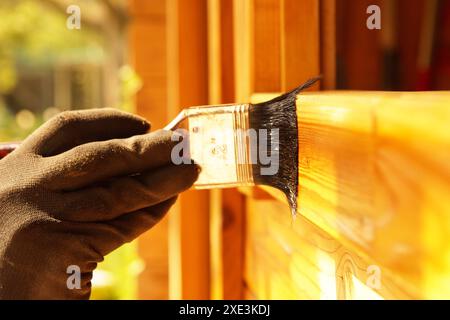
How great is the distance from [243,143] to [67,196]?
0.26 metres

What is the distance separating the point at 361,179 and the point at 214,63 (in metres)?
0.96

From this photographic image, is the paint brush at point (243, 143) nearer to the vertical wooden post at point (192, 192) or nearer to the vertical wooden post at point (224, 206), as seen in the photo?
the vertical wooden post at point (224, 206)

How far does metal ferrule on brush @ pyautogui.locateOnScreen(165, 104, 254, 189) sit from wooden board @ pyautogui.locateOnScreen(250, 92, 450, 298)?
0.16 meters

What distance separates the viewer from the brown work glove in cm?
82

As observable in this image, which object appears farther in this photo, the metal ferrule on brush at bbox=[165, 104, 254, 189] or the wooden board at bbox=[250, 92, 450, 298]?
the metal ferrule on brush at bbox=[165, 104, 254, 189]

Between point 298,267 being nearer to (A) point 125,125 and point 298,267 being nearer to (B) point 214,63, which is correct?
(A) point 125,125

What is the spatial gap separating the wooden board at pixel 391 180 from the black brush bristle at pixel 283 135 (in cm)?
9

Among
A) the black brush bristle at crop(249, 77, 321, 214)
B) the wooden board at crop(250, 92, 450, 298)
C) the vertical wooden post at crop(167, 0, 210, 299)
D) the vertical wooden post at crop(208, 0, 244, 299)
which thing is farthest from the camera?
the vertical wooden post at crop(167, 0, 210, 299)

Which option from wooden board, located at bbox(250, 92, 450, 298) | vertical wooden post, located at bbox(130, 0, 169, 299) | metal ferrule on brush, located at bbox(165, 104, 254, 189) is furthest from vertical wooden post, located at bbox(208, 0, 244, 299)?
vertical wooden post, located at bbox(130, 0, 169, 299)

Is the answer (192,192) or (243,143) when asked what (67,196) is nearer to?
(243,143)

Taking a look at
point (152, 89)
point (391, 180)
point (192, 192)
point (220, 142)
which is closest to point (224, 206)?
point (192, 192)

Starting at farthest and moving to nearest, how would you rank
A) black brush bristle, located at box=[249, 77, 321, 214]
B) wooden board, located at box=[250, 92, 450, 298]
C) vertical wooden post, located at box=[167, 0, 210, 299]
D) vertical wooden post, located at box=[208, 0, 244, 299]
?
vertical wooden post, located at box=[167, 0, 210, 299], vertical wooden post, located at box=[208, 0, 244, 299], black brush bristle, located at box=[249, 77, 321, 214], wooden board, located at box=[250, 92, 450, 298]

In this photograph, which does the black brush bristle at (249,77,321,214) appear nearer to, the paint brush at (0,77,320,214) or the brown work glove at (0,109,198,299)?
the paint brush at (0,77,320,214)

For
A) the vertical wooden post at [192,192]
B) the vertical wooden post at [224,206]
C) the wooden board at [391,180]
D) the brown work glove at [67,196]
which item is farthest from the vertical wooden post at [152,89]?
the wooden board at [391,180]
